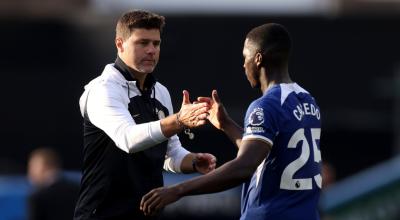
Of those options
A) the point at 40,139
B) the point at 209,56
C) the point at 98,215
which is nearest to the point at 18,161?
the point at 40,139

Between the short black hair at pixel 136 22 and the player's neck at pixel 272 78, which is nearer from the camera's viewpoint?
the player's neck at pixel 272 78

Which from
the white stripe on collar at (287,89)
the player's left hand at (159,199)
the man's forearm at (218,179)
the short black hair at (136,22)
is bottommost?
the player's left hand at (159,199)

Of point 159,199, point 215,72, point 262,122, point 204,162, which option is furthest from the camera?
point 215,72

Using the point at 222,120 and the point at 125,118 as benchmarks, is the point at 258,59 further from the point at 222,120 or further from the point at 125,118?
the point at 125,118

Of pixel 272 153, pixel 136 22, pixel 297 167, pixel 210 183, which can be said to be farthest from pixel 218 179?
pixel 136 22

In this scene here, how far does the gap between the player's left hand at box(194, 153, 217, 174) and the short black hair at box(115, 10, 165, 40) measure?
0.97 meters

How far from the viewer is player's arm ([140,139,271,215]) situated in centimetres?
770

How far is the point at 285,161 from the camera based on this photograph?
8062mm

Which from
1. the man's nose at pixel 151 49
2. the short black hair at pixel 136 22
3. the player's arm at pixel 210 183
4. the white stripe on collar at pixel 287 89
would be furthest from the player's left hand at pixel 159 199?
the short black hair at pixel 136 22

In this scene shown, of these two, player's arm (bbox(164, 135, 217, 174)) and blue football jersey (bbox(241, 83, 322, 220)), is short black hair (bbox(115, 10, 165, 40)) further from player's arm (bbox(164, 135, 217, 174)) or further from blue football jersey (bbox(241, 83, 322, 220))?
blue football jersey (bbox(241, 83, 322, 220))

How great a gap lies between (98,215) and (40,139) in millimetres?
14607

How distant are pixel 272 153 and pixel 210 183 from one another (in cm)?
55

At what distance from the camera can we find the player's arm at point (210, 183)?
7.70 metres

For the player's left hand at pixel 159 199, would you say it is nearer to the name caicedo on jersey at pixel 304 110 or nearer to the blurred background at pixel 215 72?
the name caicedo on jersey at pixel 304 110
